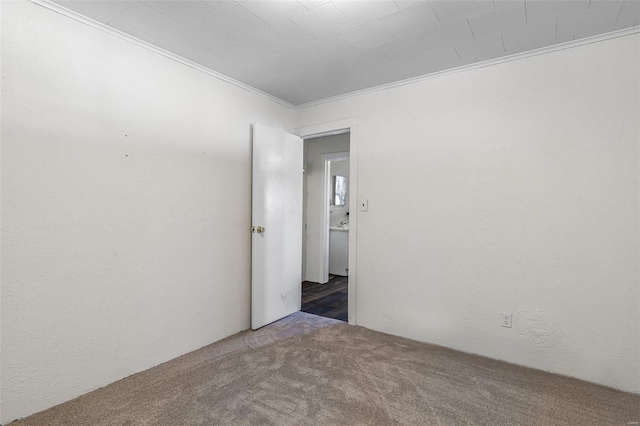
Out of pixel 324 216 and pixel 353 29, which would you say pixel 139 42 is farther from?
pixel 324 216

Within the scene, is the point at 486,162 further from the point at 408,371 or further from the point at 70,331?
the point at 70,331

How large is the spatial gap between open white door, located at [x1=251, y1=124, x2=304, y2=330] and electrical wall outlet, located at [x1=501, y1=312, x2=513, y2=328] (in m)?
2.06

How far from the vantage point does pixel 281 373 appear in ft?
7.49

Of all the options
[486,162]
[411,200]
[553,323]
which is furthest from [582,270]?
[411,200]

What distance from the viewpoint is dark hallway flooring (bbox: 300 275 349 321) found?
3.66 meters

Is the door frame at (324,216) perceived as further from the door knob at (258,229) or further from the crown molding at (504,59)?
the door knob at (258,229)

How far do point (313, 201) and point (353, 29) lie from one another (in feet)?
10.3

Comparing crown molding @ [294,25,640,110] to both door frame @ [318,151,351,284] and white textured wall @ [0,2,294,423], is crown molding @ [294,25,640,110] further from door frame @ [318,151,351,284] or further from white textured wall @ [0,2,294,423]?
door frame @ [318,151,351,284]

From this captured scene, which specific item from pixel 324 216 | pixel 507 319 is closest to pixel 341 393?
pixel 507 319

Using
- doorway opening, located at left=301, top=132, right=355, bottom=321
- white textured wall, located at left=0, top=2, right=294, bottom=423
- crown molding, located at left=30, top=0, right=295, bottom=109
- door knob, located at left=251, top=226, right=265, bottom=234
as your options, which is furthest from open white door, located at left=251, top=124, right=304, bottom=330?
doorway opening, located at left=301, top=132, right=355, bottom=321

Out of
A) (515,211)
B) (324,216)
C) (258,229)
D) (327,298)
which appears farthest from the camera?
(324,216)

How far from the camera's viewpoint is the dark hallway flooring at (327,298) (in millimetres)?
3664

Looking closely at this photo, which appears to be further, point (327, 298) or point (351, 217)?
point (327, 298)

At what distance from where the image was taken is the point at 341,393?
6.70 feet
